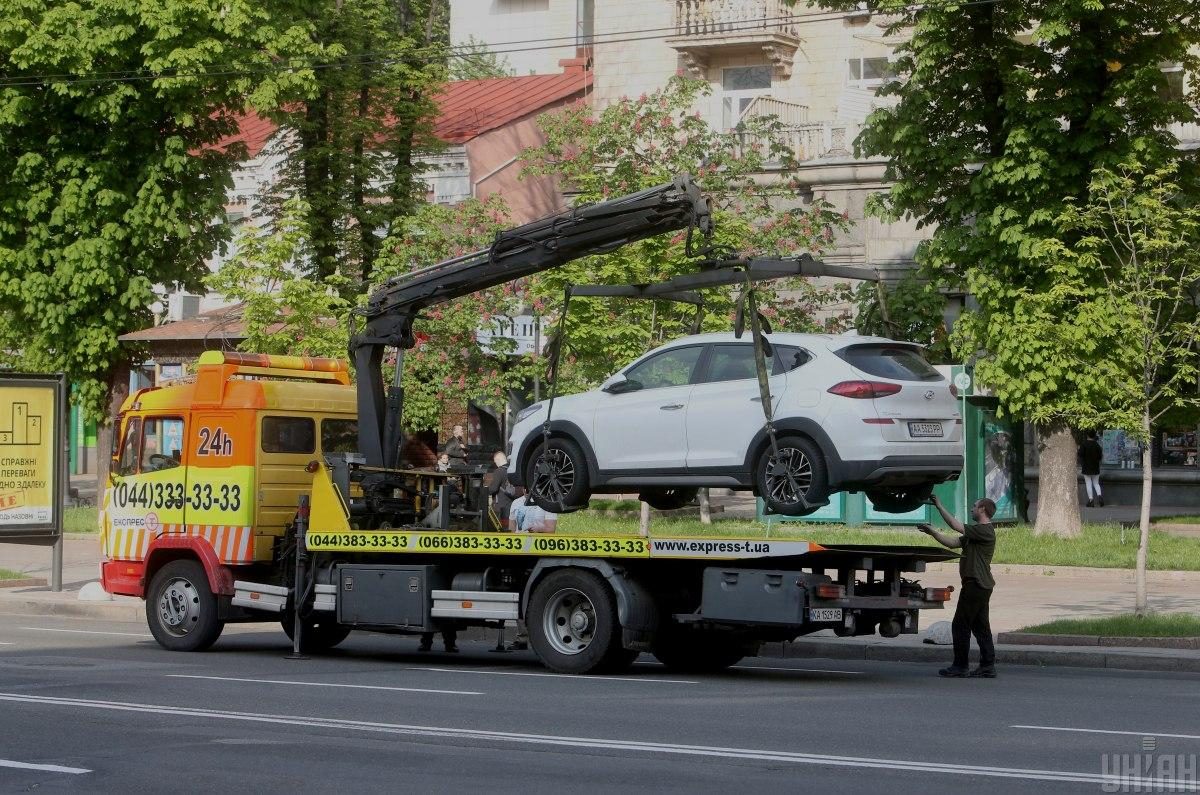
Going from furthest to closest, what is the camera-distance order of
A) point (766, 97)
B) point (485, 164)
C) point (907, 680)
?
point (485, 164), point (766, 97), point (907, 680)

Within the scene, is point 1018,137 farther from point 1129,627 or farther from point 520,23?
point 520,23

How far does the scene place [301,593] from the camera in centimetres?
1705

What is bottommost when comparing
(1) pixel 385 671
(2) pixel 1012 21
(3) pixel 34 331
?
(1) pixel 385 671

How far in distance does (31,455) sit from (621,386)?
12879mm

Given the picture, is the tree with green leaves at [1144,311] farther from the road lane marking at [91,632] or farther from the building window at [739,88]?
the building window at [739,88]

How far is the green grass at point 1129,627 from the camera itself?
17500 millimetres

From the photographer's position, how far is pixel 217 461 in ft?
57.8

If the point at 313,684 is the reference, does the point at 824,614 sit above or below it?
above

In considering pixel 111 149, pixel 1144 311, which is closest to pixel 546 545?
pixel 1144 311

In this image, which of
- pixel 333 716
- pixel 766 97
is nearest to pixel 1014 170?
pixel 766 97

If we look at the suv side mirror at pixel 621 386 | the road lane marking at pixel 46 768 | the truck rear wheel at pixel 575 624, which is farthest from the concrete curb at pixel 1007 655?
the road lane marking at pixel 46 768

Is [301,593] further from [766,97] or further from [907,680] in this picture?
[766,97]

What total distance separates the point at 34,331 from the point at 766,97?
16172 millimetres

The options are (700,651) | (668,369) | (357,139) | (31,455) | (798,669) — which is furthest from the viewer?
(357,139)
